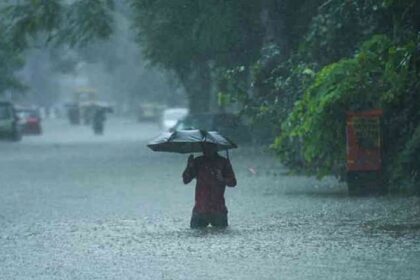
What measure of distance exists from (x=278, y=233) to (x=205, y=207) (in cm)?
115

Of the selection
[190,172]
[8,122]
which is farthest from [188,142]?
[8,122]

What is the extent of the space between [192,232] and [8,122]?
137 ft

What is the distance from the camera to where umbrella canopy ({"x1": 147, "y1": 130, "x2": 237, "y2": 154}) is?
16.3m

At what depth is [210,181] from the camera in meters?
16.3

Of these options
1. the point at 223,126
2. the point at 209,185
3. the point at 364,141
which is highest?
the point at 364,141

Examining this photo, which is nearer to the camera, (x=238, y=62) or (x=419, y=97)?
(x=419, y=97)

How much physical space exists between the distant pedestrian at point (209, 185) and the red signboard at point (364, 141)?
5.31 meters

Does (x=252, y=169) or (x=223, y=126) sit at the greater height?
(x=223, y=126)

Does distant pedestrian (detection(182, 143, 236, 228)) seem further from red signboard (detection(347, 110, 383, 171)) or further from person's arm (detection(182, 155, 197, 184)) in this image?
red signboard (detection(347, 110, 383, 171))

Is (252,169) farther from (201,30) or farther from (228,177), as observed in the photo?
(228,177)

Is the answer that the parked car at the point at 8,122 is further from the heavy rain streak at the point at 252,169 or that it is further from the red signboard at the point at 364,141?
the red signboard at the point at 364,141

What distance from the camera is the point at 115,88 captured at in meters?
139

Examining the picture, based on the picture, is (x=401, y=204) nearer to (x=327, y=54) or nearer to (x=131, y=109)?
(x=327, y=54)

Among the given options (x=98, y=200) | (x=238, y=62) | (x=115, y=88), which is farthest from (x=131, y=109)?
(x=98, y=200)
